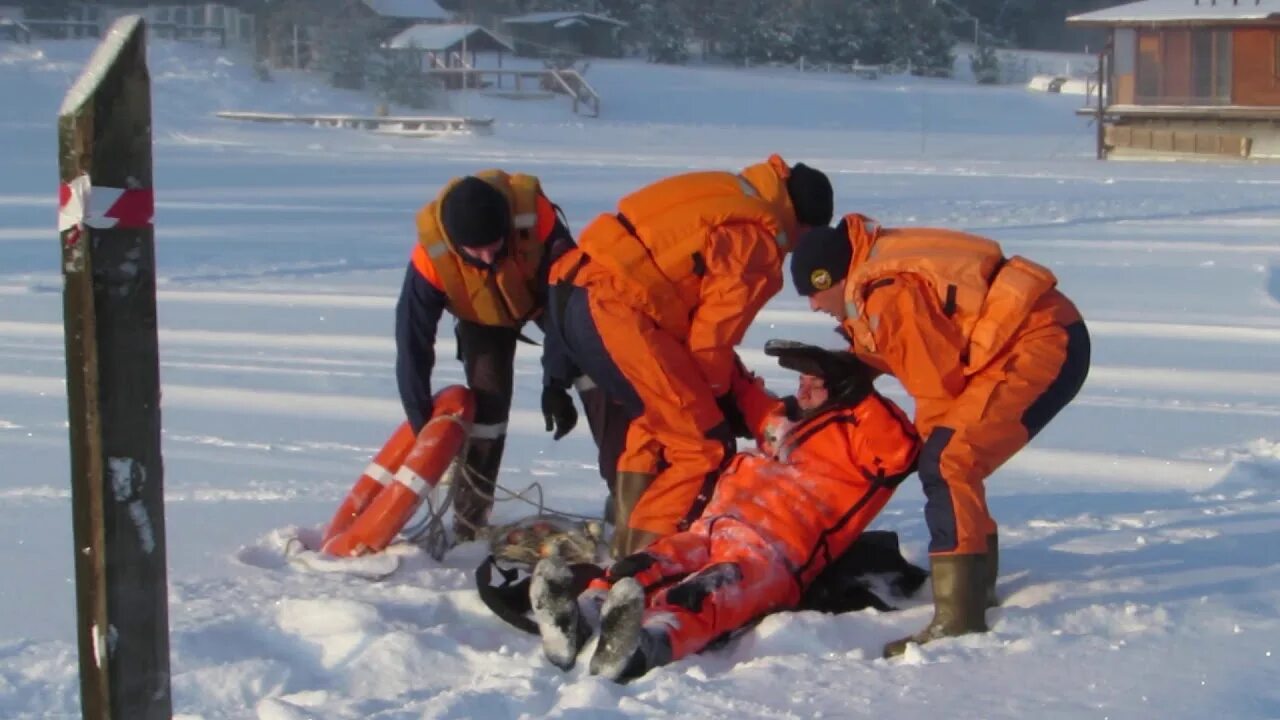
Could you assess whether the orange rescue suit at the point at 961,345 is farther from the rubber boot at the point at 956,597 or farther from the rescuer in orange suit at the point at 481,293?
the rescuer in orange suit at the point at 481,293

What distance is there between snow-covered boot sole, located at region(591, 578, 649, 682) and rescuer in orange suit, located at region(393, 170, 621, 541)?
1.59m

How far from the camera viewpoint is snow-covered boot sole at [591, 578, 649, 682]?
13.7 feet

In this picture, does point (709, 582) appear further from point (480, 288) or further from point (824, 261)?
point (480, 288)

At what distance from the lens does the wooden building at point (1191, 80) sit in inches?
1256

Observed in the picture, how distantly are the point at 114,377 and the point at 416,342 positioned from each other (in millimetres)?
2663

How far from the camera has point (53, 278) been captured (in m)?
13.3

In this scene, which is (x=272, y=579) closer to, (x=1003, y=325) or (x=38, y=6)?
(x=1003, y=325)

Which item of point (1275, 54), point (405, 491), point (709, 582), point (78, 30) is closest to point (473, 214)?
point (405, 491)

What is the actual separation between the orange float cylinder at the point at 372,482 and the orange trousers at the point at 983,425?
6.48 ft

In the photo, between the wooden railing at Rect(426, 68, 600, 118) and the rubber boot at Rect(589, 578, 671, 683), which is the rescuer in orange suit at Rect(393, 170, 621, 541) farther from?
the wooden railing at Rect(426, 68, 600, 118)

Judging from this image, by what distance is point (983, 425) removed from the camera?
4.56m

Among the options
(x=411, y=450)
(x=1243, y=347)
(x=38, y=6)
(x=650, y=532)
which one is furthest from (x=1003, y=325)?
(x=38, y=6)

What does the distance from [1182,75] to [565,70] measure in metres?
21.3

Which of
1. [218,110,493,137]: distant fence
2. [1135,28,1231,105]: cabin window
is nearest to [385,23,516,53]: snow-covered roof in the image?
[218,110,493,137]: distant fence
